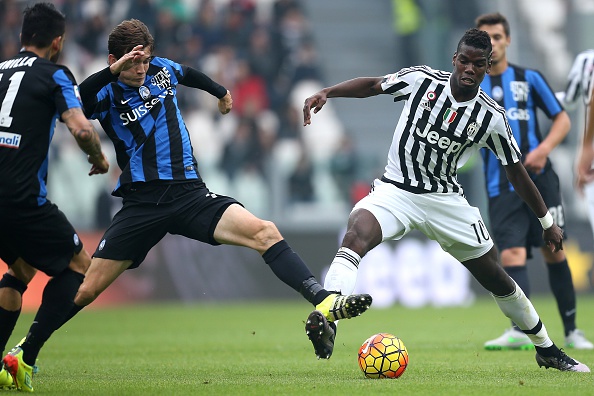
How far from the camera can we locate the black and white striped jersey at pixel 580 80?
8156mm

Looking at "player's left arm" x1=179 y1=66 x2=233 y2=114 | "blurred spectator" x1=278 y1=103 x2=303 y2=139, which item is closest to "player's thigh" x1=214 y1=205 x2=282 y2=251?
"player's left arm" x1=179 y1=66 x2=233 y2=114

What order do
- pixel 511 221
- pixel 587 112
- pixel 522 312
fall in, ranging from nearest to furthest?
pixel 522 312
pixel 587 112
pixel 511 221

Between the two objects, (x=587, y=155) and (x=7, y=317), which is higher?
(x=587, y=155)

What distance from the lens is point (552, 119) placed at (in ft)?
27.2

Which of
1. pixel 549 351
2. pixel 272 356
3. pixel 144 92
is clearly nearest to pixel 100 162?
pixel 144 92

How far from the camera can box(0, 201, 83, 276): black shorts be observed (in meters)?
5.47

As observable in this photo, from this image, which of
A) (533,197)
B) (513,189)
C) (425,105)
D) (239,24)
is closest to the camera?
(533,197)

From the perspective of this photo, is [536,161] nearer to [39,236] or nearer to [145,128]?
[145,128]

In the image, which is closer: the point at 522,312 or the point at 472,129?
the point at 472,129

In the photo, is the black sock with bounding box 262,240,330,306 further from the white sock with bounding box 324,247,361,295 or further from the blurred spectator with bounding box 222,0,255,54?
the blurred spectator with bounding box 222,0,255,54

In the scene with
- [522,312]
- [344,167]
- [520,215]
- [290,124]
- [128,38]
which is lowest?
[344,167]

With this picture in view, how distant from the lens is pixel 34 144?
5469mm

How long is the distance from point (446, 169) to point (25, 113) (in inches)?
107

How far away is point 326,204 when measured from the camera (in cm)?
1562
